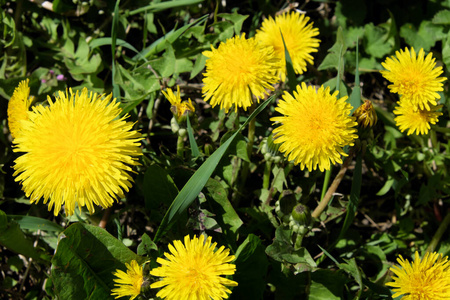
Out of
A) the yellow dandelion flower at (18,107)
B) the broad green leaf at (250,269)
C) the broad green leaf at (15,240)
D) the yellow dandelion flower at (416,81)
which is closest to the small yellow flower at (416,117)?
the yellow dandelion flower at (416,81)

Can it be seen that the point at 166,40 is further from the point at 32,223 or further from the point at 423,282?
the point at 423,282

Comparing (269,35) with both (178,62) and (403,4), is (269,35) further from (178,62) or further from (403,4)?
(403,4)

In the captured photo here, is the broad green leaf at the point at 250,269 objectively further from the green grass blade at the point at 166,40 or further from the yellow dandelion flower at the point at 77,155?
the green grass blade at the point at 166,40

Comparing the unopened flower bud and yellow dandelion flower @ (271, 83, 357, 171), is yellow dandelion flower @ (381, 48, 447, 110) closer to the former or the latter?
yellow dandelion flower @ (271, 83, 357, 171)

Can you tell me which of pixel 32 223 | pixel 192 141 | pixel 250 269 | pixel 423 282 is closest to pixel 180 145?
pixel 192 141

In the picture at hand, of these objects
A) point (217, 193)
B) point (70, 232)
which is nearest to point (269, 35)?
point (217, 193)

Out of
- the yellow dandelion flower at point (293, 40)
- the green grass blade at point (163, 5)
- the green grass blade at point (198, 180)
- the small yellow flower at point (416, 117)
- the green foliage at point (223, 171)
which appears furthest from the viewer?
the green grass blade at point (163, 5)
